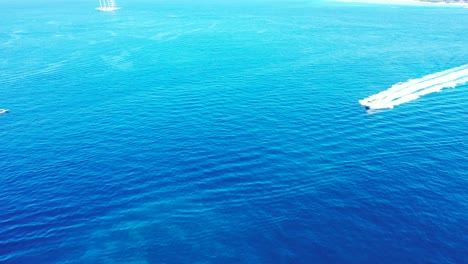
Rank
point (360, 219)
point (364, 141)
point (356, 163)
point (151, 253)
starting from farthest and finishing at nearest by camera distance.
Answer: point (364, 141)
point (356, 163)
point (360, 219)
point (151, 253)

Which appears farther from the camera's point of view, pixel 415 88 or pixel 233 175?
pixel 415 88

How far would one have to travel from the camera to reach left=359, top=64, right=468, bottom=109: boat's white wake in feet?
472

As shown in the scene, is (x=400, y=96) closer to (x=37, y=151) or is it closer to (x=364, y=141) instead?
(x=364, y=141)

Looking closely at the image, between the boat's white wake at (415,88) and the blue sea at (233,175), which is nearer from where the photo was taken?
the blue sea at (233,175)

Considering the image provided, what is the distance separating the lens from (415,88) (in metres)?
157

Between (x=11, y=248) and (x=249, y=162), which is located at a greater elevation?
(x=249, y=162)

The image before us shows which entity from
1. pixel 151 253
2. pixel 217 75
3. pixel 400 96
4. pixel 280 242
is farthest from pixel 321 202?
pixel 217 75

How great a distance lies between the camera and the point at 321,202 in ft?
291

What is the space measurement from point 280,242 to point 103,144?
2866 inches

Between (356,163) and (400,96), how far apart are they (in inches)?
2516

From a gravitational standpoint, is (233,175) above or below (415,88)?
below

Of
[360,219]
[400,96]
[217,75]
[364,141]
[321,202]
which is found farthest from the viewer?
[217,75]

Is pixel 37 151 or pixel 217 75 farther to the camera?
pixel 217 75

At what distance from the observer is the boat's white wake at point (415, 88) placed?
14400 centimetres
